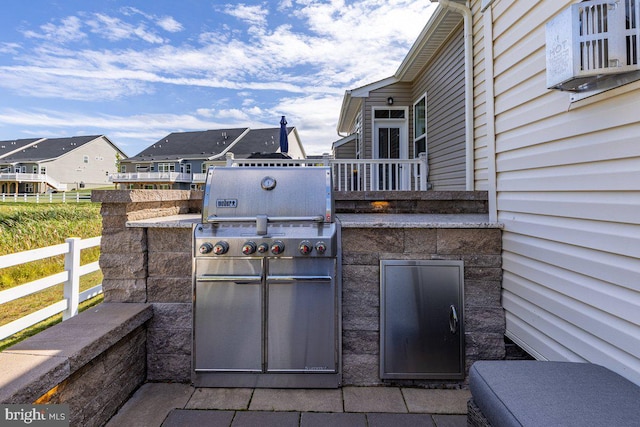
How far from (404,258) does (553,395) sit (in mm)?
1216

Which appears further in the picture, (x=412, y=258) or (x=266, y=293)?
(x=412, y=258)

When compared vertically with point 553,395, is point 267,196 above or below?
above

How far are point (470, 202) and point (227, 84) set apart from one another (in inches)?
621

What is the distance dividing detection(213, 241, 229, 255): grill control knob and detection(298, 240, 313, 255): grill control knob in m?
0.51

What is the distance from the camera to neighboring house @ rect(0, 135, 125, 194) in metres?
32.3

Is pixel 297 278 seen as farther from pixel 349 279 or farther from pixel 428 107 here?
pixel 428 107

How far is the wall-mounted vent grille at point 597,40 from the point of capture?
133cm

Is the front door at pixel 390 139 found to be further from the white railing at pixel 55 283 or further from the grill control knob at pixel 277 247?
the white railing at pixel 55 283

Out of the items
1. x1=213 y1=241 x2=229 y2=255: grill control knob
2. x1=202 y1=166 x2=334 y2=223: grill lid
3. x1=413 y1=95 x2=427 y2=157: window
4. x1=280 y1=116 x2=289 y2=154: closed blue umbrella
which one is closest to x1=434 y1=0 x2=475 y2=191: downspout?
x1=202 y1=166 x2=334 y2=223: grill lid

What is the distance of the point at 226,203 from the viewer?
2.32 m

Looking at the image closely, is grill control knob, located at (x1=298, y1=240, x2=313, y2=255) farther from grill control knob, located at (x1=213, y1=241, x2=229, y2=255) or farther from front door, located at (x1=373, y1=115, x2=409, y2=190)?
front door, located at (x1=373, y1=115, x2=409, y2=190)

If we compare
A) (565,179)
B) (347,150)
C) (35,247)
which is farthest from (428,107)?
(35,247)

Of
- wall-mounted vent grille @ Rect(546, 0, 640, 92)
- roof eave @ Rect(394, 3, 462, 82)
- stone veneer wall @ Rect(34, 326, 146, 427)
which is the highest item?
roof eave @ Rect(394, 3, 462, 82)

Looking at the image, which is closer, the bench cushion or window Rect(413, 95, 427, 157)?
the bench cushion
